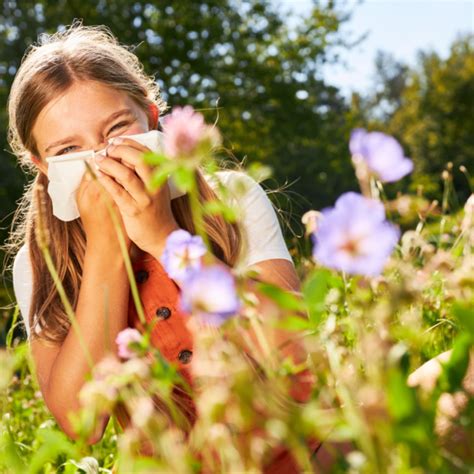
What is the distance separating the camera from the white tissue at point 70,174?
1.54 m

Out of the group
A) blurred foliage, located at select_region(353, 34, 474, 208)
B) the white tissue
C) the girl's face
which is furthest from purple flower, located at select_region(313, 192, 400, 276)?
blurred foliage, located at select_region(353, 34, 474, 208)

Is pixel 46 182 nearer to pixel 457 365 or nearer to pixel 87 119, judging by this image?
pixel 87 119

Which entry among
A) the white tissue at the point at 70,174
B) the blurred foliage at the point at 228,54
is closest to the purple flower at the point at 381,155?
the white tissue at the point at 70,174

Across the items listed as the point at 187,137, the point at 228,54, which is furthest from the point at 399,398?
the point at 228,54

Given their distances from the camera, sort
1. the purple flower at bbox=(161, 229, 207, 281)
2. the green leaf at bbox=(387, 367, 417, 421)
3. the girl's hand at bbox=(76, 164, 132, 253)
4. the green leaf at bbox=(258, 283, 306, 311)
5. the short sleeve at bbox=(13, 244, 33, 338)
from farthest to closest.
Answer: the short sleeve at bbox=(13, 244, 33, 338), the girl's hand at bbox=(76, 164, 132, 253), the purple flower at bbox=(161, 229, 207, 281), the green leaf at bbox=(258, 283, 306, 311), the green leaf at bbox=(387, 367, 417, 421)

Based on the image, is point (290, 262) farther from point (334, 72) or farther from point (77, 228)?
point (334, 72)

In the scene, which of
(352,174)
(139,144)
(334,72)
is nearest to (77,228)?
(139,144)

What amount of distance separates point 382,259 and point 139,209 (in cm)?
96

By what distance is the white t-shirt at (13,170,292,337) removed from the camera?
1.76 metres

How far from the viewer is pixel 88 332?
1585 millimetres

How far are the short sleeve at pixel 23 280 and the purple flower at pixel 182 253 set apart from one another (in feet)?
4.51

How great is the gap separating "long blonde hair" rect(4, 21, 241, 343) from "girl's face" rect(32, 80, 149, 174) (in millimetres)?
43

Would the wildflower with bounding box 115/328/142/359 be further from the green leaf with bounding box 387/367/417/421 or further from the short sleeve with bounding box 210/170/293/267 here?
the short sleeve with bounding box 210/170/293/267

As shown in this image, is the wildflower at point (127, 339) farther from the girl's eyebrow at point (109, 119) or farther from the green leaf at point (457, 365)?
the girl's eyebrow at point (109, 119)
